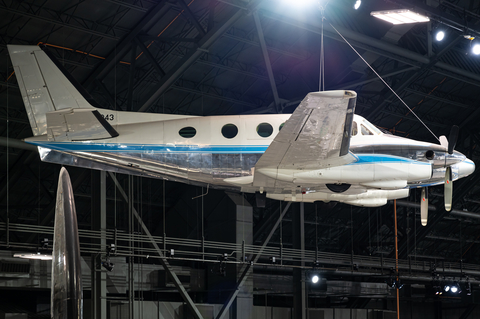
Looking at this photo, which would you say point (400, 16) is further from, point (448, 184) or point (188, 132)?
point (188, 132)

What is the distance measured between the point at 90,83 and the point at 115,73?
3.29ft

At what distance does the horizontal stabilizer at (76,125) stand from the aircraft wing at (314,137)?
368 cm

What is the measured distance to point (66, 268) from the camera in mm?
5383

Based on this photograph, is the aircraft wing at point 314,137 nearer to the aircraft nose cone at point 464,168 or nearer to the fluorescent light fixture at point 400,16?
the aircraft nose cone at point 464,168

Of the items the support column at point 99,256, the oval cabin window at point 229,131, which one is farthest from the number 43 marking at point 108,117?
the support column at point 99,256

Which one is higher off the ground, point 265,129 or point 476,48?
point 476,48

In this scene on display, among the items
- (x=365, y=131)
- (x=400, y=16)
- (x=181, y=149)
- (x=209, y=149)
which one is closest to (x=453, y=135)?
(x=365, y=131)

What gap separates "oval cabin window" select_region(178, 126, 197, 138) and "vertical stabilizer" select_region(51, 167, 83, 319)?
24.0 ft

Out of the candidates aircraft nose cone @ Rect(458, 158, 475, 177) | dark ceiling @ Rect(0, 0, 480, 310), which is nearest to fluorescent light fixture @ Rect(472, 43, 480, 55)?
dark ceiling @ Rect(0, 0, 480, 310)

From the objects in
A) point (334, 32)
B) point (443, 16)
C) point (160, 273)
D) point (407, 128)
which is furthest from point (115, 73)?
point (407, 128)

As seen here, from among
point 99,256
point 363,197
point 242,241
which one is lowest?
point 99,256

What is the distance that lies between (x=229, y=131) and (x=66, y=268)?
320 inches

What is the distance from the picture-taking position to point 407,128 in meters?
30.7

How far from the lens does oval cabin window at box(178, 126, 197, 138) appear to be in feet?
42.6
